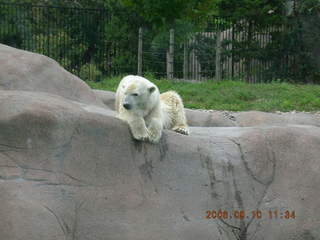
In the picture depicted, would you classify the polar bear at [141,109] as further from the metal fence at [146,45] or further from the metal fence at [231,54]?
the metal fence at [231,54]

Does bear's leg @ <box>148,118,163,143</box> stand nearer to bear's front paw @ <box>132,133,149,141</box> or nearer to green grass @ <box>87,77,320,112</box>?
bear's front paw @ <box>132,133,149,141</box>

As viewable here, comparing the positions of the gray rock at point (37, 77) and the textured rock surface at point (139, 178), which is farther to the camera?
the gray rock at point (37, 77)

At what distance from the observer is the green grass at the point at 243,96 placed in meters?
11.9

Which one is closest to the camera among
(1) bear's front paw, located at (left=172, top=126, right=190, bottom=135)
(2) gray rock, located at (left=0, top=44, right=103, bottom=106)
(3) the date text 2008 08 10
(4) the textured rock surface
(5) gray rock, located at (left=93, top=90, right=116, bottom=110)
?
(4) the textured rock surface

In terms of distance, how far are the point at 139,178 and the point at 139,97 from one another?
0.77m

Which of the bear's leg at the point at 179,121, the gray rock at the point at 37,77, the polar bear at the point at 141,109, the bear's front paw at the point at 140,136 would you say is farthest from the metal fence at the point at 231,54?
the bear's front paw at the point at 140,136

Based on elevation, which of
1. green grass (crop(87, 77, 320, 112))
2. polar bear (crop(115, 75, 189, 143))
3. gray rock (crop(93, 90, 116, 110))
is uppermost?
polar bear (crop(115, 75, 189, 143))

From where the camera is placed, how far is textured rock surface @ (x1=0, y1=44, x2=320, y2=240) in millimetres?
5180

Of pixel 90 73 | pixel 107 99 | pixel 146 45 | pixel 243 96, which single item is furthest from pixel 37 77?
pixel 146 45

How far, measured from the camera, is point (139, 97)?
569 cm

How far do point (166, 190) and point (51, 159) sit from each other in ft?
3.87

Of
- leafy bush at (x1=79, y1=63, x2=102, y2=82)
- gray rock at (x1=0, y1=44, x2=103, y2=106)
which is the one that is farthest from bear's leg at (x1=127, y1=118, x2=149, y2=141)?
leafy bush at (x1=79, y1=63, x2=102, y2=82)

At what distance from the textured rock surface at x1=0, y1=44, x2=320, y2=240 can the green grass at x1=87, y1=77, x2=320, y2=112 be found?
5319 mm

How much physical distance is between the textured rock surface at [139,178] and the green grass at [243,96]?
5.32 m
